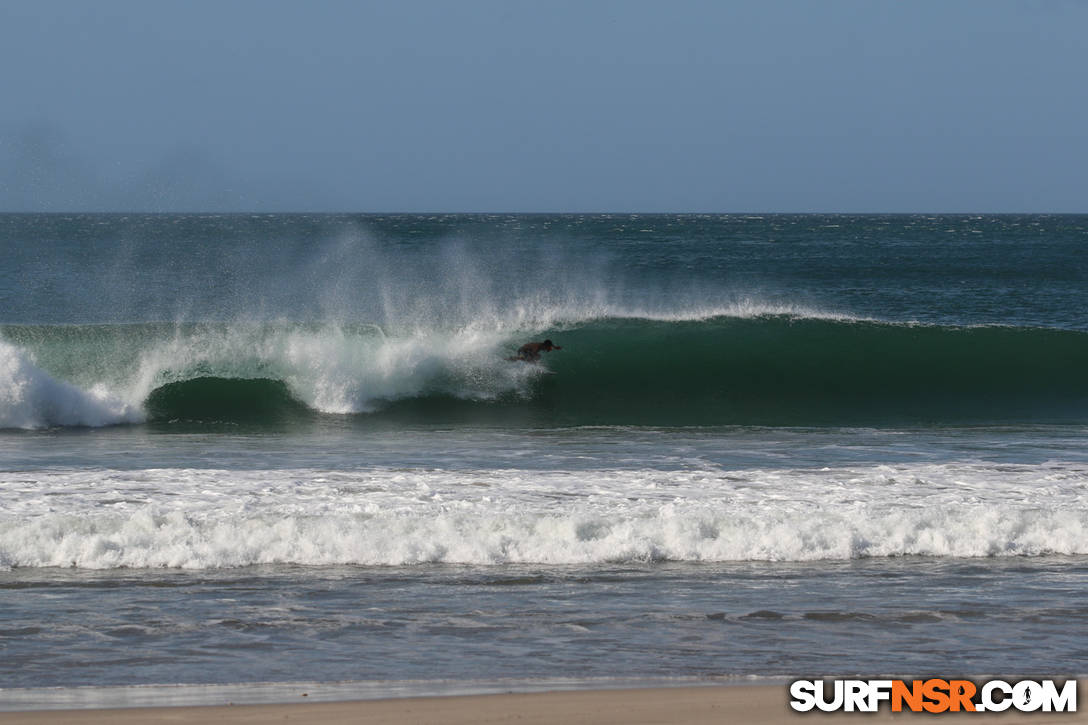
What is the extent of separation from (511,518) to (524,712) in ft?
10.1

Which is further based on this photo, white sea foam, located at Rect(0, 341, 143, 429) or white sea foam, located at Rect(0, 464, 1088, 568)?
white sea foam, located at Rect(0, 341, 143, 429)

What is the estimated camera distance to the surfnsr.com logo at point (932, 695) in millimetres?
4852

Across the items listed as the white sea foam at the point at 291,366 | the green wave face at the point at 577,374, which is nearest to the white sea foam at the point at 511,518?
the green wave face at the point at 577,374

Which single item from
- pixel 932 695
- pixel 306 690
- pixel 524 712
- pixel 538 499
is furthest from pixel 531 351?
pixel 524 712

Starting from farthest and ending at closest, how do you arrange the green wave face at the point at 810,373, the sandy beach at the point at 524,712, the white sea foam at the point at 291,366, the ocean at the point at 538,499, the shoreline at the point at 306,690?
the green wave face at the point at 810,373 < the white sea foam at the point at 291,366 < the ocean at the point at 538,499 < the shoreline at the point at 306,690 < the sandy beach at the point at 524,712

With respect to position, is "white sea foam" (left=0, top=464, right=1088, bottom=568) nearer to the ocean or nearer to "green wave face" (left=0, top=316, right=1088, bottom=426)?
the ocean

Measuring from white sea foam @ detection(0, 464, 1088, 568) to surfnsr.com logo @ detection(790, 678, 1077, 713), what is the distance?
2.34m

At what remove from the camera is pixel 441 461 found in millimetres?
10422

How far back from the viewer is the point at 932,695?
498 centimetres

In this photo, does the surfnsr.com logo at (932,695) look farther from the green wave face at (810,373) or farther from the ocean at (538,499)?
the green wave face at (810,373)

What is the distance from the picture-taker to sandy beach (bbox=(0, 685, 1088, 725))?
464 centimetres

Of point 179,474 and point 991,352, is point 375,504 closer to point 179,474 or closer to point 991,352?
point 179,474

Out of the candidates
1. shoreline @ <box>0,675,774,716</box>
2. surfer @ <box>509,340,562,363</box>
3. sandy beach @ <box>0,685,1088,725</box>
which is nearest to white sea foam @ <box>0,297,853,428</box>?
surfer @ <box>509,340,562,363</box>

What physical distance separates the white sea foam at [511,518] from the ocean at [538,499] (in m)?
0.03
